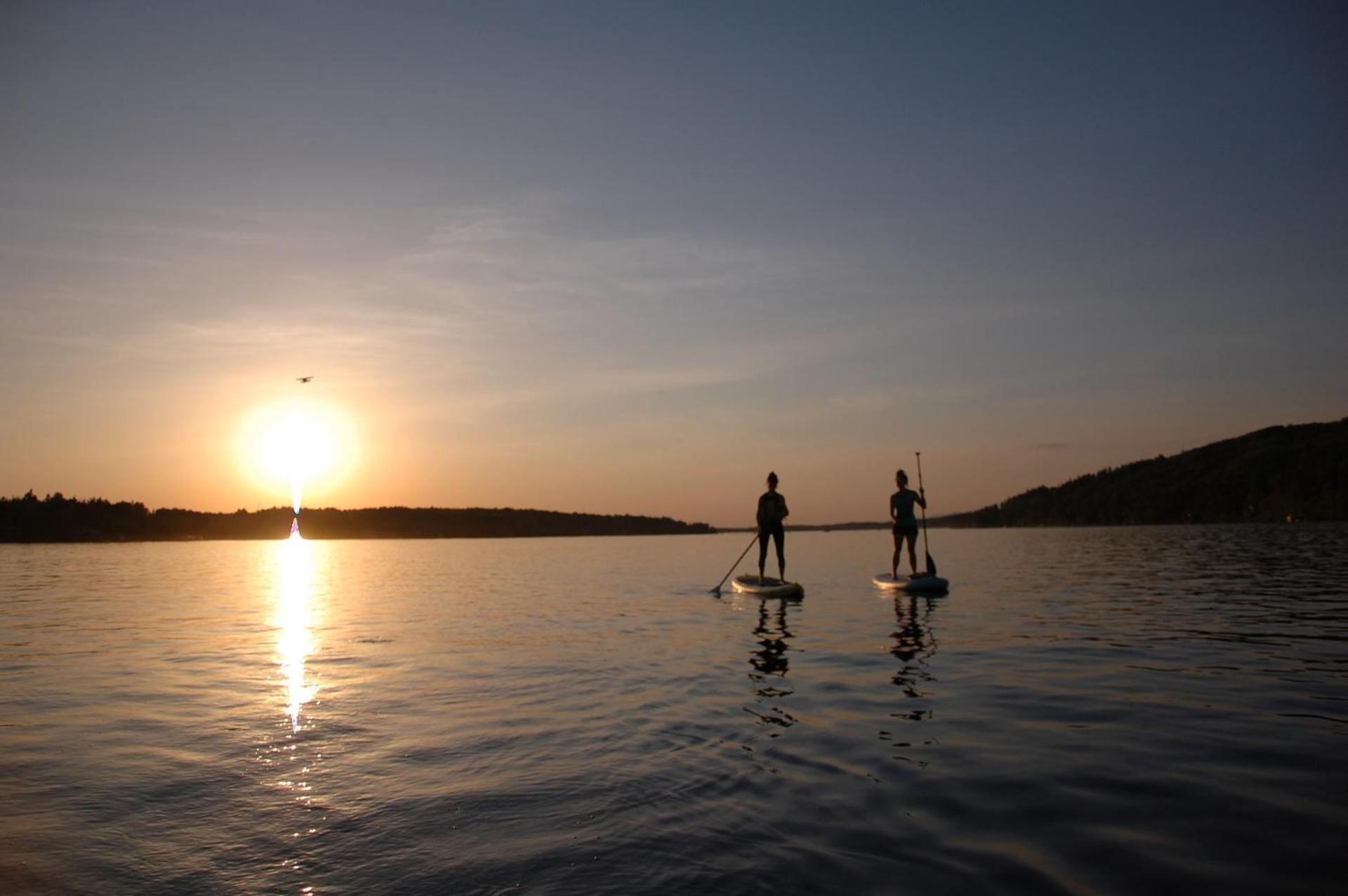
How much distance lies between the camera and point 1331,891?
4.79 meters

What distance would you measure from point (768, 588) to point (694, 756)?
57.3ft

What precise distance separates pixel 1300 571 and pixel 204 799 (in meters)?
34.8

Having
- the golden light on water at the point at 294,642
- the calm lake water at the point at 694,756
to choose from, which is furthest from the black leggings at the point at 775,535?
the golden light on water at the point at 294,642

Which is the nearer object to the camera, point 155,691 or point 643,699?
point 643,699

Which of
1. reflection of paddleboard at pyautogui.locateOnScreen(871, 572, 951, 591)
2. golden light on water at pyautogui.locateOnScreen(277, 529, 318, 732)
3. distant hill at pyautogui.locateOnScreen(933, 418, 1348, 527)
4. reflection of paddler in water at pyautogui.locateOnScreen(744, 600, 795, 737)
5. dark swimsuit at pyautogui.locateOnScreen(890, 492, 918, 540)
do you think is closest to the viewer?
reflection of paddler in water at pyautogui.locateOnScreen(744, 600, 795, 737)

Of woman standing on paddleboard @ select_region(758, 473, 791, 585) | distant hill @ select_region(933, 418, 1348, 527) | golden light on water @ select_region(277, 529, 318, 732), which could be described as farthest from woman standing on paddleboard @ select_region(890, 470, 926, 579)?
distant hill @ select_region(933, 418, 1348, 527)

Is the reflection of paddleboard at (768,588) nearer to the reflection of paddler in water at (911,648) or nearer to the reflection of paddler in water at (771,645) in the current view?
the reflection of paddler in water at (771,645)

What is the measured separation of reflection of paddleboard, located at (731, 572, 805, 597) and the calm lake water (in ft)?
16.9

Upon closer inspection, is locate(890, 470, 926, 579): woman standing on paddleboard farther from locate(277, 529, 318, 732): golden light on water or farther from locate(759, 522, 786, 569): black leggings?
locate(277, 529, 318, 732): golden light on water

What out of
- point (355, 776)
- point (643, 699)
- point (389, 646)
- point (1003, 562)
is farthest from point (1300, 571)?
point (355, 776)

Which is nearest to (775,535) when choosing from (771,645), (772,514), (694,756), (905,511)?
(772,514)

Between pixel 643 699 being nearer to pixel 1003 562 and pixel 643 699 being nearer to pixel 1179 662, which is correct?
pixel 1179 662

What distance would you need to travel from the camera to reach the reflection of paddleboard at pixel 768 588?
2498 cm

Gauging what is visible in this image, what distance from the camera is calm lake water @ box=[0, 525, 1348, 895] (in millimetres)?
5473
